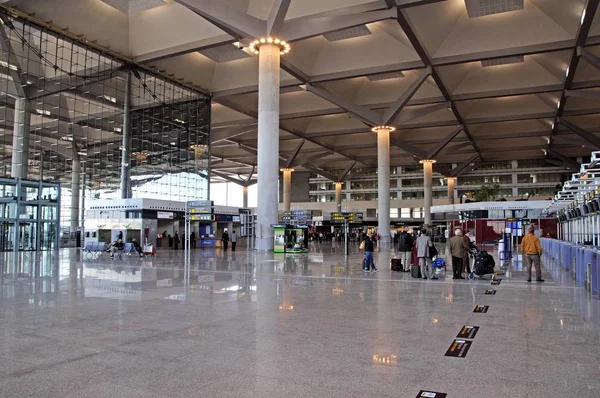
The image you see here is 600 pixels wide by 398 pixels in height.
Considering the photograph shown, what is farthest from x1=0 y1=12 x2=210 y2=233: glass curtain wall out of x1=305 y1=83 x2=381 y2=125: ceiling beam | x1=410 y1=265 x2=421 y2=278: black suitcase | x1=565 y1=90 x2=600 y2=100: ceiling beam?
x1=565 y1=90 x2=600 y2=100: ceiling beam

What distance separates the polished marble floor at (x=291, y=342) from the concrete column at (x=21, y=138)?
23.6m

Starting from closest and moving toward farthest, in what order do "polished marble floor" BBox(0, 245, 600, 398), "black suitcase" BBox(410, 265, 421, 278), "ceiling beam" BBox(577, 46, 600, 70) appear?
1. "polished marble floor" BBox(0, 245, 600, 398)
2. "black suitcase" BBox(410, 265, 421, 278)
3. "ceiling beam" BBox(577, 46, 600, 70)

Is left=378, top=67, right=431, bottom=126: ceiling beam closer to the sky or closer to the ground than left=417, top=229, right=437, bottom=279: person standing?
closer to the sky

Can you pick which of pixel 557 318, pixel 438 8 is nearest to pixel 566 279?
pixel 557 318

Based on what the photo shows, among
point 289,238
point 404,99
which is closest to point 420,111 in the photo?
point 404,99

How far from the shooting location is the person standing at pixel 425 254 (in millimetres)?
13469

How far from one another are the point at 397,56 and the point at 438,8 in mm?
5219

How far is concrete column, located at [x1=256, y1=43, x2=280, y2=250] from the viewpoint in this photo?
29625mm

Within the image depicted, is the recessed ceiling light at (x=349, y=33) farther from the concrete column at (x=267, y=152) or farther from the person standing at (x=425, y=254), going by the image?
the person standing at (x=425, y=254)

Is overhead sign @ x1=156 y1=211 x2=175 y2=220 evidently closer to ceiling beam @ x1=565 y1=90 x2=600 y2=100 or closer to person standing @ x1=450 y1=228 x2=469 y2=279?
person standing @ x1=450 y1=228 x2=469 y2=279

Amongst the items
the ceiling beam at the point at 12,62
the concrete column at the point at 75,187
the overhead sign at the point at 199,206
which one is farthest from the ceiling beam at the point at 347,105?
the overhead sign at the point at 199,206

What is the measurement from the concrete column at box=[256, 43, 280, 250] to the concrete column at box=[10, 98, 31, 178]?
14910 millimetres

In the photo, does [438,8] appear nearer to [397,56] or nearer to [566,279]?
[397,56]

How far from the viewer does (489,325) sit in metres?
7.01
